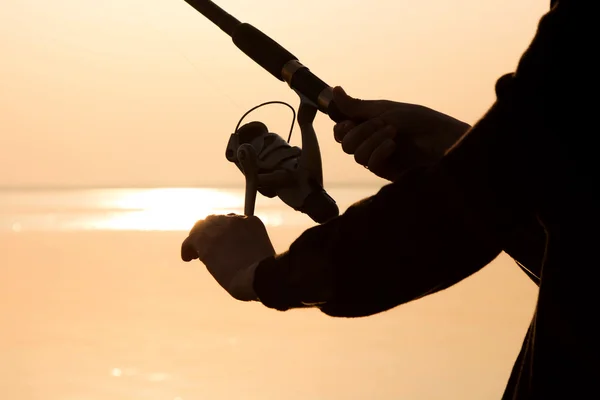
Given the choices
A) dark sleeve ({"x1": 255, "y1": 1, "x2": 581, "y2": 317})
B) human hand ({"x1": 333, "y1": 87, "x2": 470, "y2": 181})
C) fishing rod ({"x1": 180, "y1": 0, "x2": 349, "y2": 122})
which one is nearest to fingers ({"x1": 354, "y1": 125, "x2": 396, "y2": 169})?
human hand ({"x1": 333, "y1": 87, "x2": 470, "y2": 181})

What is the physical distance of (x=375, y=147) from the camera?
112cm

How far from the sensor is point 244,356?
5324mm

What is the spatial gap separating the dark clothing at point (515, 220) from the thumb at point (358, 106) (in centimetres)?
36

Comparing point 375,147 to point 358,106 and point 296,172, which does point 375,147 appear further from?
point 296,172

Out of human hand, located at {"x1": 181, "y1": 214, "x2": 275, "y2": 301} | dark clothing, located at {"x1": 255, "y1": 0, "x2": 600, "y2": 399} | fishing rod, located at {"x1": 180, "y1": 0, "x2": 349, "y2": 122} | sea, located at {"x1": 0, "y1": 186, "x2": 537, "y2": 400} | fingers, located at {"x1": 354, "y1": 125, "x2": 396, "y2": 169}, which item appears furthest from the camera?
sea, located at {"x1": 0, "y1": 186, "x2": 537, "y2": 400}

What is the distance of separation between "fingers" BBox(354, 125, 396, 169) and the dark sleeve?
28cm

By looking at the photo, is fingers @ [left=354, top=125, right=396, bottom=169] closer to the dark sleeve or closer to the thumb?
the thumb

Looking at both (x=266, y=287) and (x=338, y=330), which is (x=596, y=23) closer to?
(x=266, y=287)

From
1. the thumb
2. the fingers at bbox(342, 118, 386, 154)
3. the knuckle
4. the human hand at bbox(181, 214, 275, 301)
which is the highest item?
the thumb

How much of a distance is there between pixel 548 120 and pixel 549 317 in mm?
185

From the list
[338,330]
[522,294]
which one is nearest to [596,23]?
[338,330]

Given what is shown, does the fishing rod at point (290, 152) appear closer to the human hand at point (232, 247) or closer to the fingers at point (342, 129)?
the fingers at point (342, 129)

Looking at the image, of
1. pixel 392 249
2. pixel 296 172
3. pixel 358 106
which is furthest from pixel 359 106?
pixel 392 249

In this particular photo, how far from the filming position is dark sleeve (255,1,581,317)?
2.23ft
